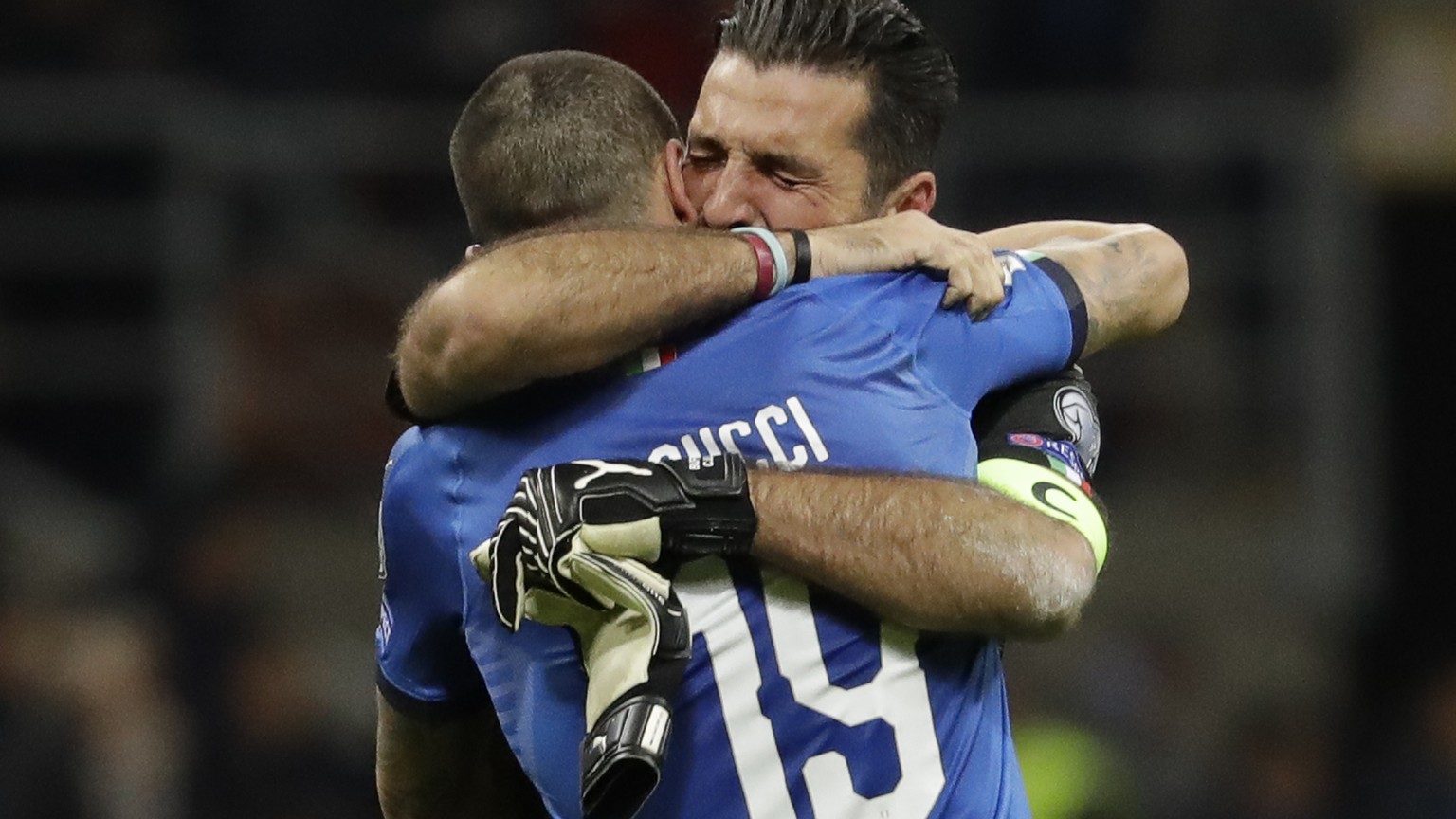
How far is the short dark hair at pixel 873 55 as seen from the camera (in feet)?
10.4

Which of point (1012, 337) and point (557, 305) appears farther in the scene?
point (1012, 337)

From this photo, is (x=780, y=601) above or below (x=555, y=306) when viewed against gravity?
below

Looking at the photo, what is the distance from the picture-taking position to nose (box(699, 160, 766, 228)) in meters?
3.09

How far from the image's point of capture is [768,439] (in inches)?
108

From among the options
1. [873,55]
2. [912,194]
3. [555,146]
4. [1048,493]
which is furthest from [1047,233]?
[555,146]

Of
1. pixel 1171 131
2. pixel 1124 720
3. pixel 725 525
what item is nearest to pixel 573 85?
pixel 725 525

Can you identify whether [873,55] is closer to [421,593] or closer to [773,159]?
[773,159]

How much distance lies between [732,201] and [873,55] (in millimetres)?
309

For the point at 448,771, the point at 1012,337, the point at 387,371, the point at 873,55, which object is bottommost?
the point at 387,371

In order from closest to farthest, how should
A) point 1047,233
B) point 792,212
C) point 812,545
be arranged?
point 812,545 → point 792,212 → point 1047,233

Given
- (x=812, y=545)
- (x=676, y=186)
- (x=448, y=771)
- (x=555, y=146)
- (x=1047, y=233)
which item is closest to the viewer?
(x=812, y=545)

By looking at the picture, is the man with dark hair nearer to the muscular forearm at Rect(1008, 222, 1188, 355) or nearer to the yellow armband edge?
the yellow armband edge

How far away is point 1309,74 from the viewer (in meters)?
9.71

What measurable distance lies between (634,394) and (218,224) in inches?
256
